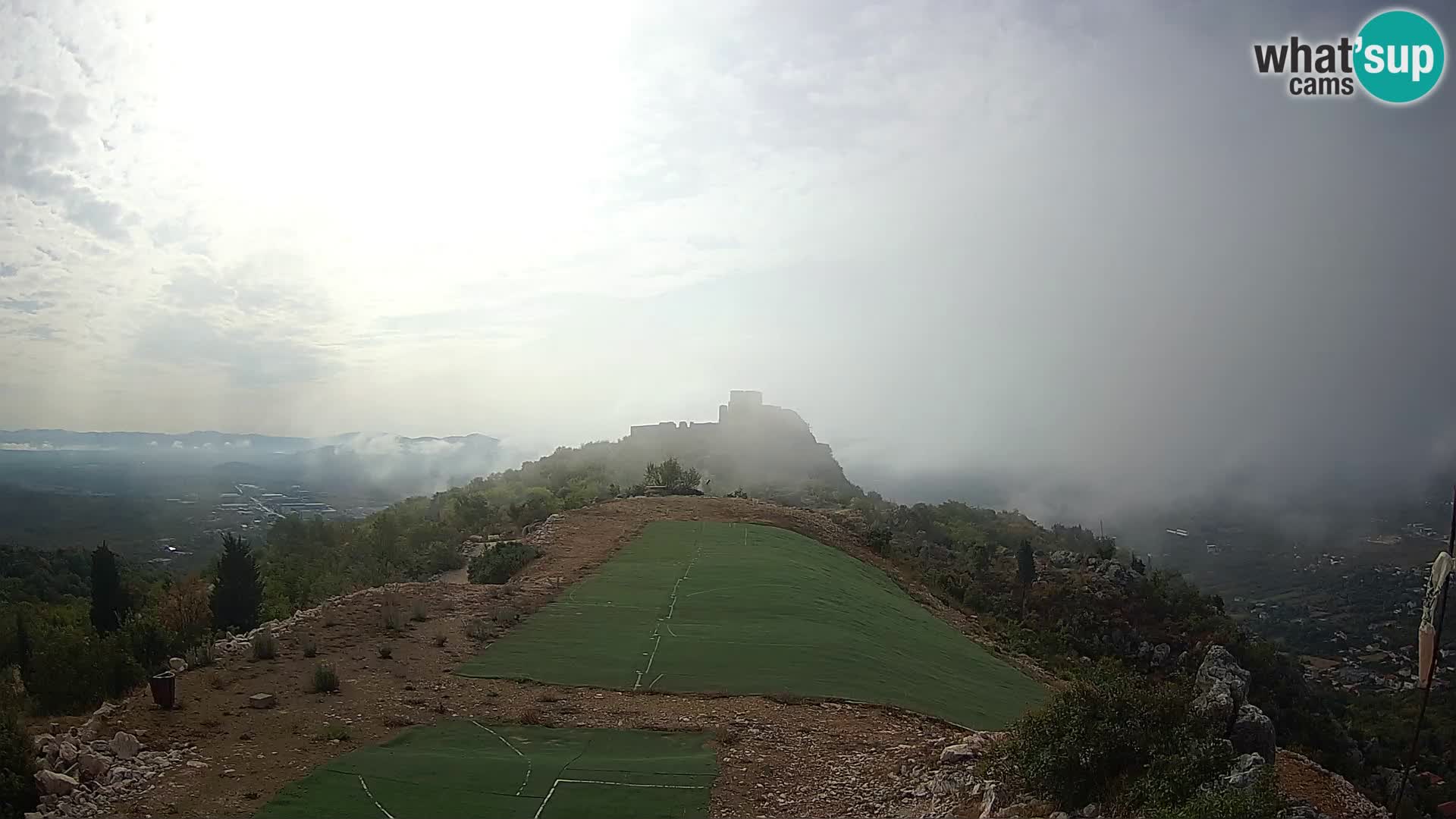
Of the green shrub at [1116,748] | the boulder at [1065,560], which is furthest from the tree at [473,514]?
the boulder at [1065,560]

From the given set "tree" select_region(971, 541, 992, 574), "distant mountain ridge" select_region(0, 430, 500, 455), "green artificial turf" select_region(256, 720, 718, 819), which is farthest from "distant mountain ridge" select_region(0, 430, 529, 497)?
"green artificial turf" select_region(256, 720, 718, 819)

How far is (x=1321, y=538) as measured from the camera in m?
90.1

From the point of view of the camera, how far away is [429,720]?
1163 cm

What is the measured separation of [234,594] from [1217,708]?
21.8 m

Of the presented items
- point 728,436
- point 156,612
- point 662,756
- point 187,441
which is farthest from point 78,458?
point 662,756

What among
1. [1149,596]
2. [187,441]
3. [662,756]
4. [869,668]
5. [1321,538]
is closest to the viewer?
[662,756]

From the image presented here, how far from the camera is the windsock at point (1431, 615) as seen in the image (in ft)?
18.5

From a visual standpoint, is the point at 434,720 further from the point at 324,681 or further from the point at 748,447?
the point at 748,447

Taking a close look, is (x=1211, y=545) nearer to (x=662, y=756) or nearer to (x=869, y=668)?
(x=869, y=668)

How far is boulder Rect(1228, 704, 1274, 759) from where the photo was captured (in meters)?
8.09

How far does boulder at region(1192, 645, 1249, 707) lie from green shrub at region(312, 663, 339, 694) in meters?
12.3

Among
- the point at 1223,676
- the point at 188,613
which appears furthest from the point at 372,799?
the point at 188,613

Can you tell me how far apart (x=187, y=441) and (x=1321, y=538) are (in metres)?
142

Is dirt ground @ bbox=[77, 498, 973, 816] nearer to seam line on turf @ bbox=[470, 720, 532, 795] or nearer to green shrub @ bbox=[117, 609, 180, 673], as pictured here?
seam line on turf @ bbox=[470, 720, 532, 795]
